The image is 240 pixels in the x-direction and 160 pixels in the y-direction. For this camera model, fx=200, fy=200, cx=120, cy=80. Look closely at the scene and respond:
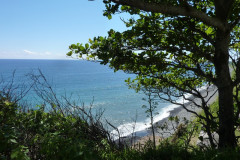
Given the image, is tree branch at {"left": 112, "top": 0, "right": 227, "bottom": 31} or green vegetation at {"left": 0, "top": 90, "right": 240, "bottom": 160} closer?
green vegetation at {"left": 0, "top": 90, "right": 240, "bottom": 160}

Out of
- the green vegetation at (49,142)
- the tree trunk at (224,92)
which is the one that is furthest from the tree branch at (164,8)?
the green vegetation at (49,142)

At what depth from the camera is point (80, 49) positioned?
4441 mm

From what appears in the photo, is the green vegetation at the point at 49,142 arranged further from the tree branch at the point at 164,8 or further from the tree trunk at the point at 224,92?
the tree branch at the point at 164,8

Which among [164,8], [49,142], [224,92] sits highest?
[164,8]

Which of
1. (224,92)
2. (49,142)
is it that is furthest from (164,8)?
(49,142)

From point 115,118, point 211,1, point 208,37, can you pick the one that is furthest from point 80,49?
point 115,118

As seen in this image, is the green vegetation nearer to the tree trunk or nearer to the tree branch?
the tree trunk

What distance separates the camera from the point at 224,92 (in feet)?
15.3

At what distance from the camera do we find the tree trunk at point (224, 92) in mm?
4602

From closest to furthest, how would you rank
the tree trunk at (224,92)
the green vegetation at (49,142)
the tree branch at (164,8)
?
the green vegetation at (49,142) < the tree branch at (164,8) < the tree trunk at (224,92)

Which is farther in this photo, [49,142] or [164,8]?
[164,8]

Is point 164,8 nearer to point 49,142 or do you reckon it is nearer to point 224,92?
point 224,92

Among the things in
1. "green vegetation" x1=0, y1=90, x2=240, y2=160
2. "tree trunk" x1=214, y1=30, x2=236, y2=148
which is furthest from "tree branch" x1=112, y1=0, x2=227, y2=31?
"green vegetation" x1=0, y1=90, x2=240, y2=160

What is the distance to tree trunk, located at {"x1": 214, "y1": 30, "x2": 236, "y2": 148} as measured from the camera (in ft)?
15.1
